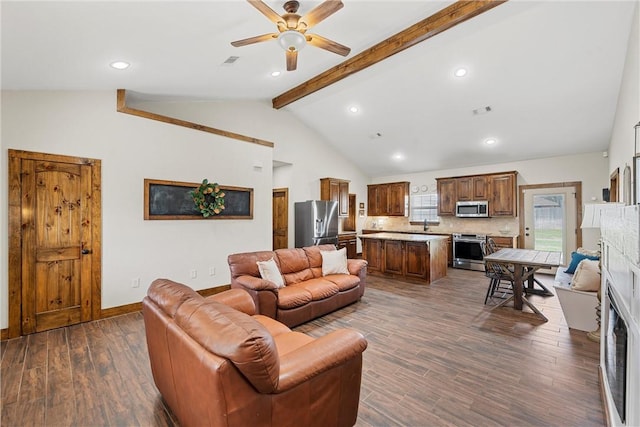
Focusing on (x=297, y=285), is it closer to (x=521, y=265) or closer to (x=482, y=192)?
(x=521, y=265)

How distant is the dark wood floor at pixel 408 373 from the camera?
1.97 m

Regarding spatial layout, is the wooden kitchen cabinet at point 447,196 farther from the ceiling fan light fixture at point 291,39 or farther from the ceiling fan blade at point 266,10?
the ceiling fan blade at point 266,10

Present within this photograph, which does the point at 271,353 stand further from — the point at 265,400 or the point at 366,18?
the point at 366,18

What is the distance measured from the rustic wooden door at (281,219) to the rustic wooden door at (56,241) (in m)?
3.87

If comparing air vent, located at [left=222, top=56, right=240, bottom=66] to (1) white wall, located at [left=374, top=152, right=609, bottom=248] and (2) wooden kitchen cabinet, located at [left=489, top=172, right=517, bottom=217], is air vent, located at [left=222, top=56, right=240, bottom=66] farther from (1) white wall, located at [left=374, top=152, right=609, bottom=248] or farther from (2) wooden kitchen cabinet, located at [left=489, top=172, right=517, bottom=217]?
(1) white wall, located at [left=374, top=152, right=609, bottom=248]

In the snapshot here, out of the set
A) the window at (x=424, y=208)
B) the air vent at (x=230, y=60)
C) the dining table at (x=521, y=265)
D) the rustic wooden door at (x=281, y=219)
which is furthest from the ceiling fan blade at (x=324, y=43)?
the window at (x=424, y=208)

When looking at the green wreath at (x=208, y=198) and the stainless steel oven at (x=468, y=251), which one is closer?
the green wreath at (x=208, y=198)

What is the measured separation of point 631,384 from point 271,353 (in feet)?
4.75

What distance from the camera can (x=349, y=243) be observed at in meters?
8.16

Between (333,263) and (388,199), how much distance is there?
5.07 metres

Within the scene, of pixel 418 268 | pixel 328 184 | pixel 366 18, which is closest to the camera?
pixel 366 18

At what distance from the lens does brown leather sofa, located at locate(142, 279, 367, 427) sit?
4.13ft

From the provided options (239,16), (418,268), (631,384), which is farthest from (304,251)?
(631,384)

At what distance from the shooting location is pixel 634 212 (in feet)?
3.59
